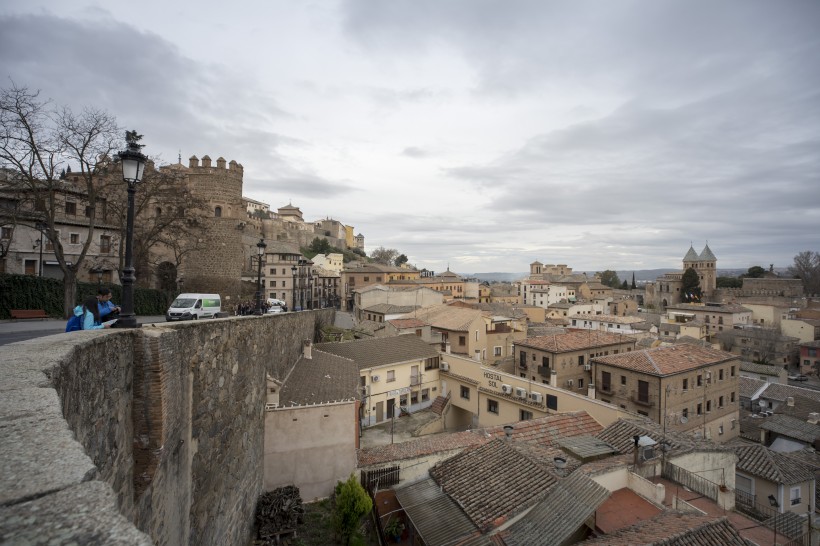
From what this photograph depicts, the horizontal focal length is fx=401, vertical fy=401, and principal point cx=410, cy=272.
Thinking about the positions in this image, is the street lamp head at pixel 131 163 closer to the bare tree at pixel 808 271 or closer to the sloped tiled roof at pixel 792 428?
the sloped tiled roof at pixel 792 428

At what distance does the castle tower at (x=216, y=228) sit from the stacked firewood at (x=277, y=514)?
2688 cm

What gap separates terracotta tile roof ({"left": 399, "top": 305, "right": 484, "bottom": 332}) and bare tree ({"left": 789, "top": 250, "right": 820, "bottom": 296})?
9286 centimetres

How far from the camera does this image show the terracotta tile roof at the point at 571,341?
26.2 meters

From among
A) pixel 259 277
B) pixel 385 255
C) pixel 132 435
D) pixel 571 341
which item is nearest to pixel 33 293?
pixel 259 277

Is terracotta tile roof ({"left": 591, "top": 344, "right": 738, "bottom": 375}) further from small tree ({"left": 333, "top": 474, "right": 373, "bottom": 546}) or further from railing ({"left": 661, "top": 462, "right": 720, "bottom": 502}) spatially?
small tree ({"left": 333, "top": 474, "right": 373, "bottom": 546})

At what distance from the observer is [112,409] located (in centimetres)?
338

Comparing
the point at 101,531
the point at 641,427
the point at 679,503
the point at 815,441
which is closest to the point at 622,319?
the point at 815,441

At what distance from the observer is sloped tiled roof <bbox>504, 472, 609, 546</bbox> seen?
8.17 m

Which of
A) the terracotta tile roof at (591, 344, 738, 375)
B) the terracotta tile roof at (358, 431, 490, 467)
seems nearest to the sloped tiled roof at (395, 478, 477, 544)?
the terracotta tile roof at (358, 431, 490, 467)

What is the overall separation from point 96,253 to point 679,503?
31.1m

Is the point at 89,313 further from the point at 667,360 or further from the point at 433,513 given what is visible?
the point at 667,360

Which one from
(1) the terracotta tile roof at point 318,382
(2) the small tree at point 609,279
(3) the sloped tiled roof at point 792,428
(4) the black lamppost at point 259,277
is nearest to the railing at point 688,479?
(1) the terracotta tile roof at point 318,382

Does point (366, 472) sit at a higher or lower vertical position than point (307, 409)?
lower

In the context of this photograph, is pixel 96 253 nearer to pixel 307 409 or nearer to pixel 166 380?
pixel 307 409
